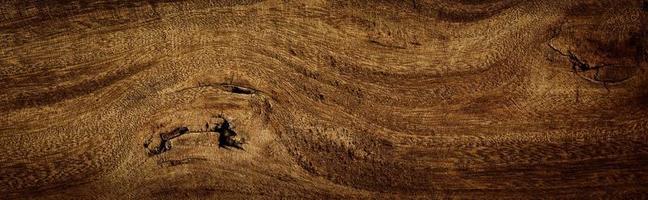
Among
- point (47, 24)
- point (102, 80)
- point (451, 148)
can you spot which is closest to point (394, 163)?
point (451, 148)

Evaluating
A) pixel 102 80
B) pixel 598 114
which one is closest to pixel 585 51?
pixel 598 114

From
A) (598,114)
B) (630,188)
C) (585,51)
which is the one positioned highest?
(585,51)

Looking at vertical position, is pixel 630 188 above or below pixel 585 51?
below

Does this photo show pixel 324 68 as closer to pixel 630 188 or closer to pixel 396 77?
pixel 396 77

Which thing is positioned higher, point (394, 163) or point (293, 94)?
point (293, 94)

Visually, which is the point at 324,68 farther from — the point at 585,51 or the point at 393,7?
the point at 585,51

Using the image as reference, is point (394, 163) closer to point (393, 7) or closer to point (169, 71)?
point (393, 7)
